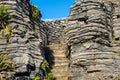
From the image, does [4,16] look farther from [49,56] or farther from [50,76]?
[50,76]

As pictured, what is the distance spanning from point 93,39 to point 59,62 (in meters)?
2.74

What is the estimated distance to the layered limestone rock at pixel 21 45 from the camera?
16.6 meters

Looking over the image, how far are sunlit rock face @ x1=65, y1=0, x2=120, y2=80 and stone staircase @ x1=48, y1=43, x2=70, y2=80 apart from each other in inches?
23.9

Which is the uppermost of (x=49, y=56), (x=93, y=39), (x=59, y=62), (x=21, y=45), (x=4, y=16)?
(x=4, y=16)

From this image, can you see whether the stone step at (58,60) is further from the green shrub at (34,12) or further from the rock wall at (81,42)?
the green shrub at (34,12)

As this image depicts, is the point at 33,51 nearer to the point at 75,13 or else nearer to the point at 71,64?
the point at 71,64

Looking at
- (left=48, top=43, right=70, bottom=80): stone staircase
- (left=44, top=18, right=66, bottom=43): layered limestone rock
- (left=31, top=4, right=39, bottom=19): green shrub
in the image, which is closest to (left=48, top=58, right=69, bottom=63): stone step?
(left=48, top=43, right=70, bottom=80): stone staircase

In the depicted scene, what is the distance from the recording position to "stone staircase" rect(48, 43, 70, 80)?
753 inches

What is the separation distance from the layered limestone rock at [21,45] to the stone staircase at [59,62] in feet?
4.99

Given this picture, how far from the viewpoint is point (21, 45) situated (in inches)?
693

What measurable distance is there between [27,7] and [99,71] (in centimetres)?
712

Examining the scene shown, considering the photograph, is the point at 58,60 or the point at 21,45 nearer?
the point at 21,45

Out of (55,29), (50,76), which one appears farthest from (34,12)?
(55,29)

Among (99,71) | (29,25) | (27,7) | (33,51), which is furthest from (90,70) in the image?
(27,7)
